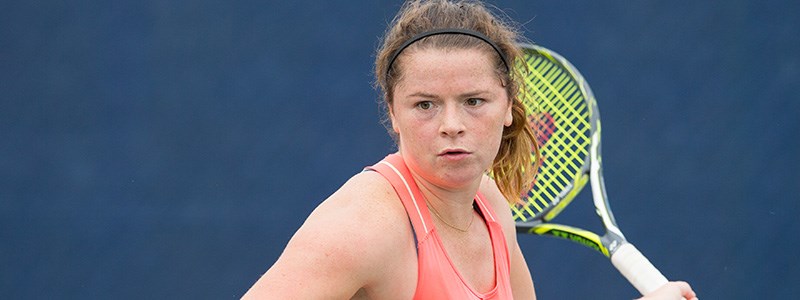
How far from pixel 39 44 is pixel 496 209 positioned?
1.99 metres

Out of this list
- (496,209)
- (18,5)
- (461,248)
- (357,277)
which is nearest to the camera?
(357,277)

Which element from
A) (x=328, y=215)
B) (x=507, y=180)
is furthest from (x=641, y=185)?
(x=328, y=215)

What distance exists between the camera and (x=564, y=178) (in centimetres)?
318

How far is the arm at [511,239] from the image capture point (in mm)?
2348

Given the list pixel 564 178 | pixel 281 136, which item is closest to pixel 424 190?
pixel 564 178

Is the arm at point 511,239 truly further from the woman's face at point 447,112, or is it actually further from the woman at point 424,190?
the woman's face at point 447,112

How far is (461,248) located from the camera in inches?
83.3

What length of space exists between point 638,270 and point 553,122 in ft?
2.72

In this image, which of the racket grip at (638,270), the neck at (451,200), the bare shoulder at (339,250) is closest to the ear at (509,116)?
the neck at (451,200)

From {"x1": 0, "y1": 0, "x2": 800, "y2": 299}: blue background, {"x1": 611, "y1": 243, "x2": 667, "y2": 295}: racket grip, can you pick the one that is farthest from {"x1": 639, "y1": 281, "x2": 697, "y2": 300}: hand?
{"x1": 0, "y1": 0, "x2": 800, "y2": 299}: blue background

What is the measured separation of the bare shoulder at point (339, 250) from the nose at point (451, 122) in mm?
150

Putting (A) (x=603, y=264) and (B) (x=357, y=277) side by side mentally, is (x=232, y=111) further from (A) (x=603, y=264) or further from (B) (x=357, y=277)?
(B) (x=357, y=277)

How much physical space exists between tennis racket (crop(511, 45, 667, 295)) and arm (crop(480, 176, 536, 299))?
162 millimetres

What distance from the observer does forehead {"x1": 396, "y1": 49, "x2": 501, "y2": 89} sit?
1976mm
